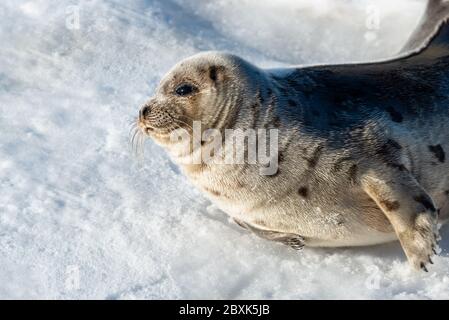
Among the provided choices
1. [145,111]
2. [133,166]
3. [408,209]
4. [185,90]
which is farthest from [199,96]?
[408,209]

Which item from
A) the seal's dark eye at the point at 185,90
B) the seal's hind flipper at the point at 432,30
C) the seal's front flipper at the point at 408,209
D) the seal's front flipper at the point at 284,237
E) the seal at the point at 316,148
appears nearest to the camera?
the seal's front flipper at the point at 408,209

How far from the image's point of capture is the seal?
356cm

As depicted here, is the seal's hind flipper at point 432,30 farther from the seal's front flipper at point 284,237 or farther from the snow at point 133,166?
the seal's front flipper at point 284,237

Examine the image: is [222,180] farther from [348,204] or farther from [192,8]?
[192,8]

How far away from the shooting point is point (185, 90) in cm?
382

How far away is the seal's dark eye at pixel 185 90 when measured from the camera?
3811mm

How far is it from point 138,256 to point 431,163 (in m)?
1.41

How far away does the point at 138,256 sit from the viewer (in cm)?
361

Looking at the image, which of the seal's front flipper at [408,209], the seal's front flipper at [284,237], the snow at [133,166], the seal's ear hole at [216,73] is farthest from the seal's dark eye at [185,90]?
the seal's front flipper at [408,209]

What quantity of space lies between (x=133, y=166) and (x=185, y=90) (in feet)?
2.31

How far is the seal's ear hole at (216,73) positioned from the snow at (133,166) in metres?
0.65

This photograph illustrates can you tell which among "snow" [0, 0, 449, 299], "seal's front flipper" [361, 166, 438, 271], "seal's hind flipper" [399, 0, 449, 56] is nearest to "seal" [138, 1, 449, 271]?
"seal's front flipper" [361, 166, 438, 271]

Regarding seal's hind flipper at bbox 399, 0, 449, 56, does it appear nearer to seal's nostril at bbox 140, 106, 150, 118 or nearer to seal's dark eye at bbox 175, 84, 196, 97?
seal's dark eye at bbox 175, 84, 196, 97

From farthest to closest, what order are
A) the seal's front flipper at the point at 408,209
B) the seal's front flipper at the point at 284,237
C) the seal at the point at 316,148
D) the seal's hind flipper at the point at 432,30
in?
1. the seal's hind flipper at the point at 432,30
2. the seal's front flipper at the point at 284,237
3. the seal at the point at 316,148
4. the seal's front flipper at the point at 408,209
